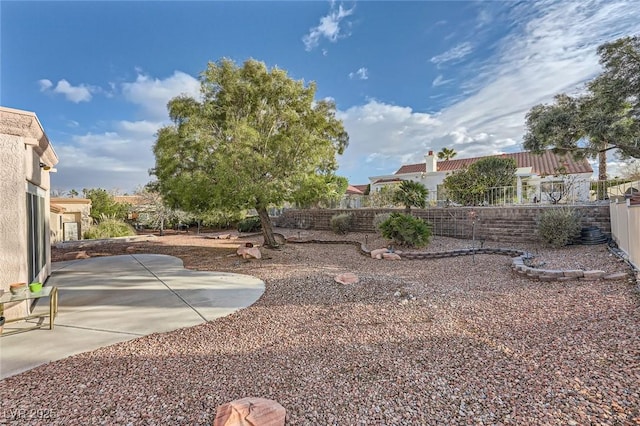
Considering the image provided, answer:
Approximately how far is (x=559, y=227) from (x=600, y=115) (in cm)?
604

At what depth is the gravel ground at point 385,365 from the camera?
261cm

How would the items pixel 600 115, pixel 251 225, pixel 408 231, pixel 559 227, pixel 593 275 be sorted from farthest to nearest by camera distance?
pixel 251 225 < pixel 600 115 < pixel 408 231 < pixel 559 227 < pixel 593 275

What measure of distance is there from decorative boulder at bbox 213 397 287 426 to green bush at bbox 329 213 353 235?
1378 centimetres

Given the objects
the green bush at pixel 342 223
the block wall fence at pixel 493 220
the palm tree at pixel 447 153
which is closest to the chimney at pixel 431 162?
the palm tree at pixel 447 153

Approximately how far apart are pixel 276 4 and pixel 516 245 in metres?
11.4

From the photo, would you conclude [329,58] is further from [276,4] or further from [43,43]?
[43,43]

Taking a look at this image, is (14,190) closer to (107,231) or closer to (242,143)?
(242,143)

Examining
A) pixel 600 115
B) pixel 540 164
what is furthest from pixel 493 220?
pixel 540 164

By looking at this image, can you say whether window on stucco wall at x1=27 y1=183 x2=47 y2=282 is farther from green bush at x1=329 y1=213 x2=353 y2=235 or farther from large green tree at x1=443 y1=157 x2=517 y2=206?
large green tree at x1=443 y1=157 x2=517 y2=206

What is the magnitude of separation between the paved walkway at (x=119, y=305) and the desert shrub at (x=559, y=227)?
897 centimetres

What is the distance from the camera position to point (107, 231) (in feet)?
59.5

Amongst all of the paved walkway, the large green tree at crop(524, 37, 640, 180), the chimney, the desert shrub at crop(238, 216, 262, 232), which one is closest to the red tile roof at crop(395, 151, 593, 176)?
the chimney

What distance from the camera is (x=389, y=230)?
37.5 ft

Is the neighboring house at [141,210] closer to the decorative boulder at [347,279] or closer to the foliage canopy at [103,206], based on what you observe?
the foliage canopy at [103,206]
